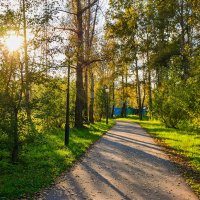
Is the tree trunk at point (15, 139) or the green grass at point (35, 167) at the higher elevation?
the tree trunk at point (15, 139)

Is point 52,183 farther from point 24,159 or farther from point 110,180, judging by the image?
point 24,159

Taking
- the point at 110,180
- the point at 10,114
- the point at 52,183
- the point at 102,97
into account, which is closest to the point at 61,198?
the point at 52,183

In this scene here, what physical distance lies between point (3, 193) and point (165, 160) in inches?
273

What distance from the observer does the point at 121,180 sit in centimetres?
947

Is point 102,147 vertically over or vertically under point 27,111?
under

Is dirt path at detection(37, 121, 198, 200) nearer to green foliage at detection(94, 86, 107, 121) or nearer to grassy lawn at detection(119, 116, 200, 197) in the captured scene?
grassy lawn at detection(119, 116, 200, 197)

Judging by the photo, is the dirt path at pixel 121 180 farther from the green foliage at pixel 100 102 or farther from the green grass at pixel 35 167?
the green foliage at pixel 100 102

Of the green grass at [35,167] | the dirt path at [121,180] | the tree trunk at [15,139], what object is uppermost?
the tree trunk at [15,139]

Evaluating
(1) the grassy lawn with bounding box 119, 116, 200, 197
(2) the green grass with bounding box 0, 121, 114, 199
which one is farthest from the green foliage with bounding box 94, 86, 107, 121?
(2) the green grass with bounding box 0, 121, 114, 199

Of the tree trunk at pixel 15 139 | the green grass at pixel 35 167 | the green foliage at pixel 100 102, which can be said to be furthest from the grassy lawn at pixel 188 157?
the green foliage at pixel 100 102

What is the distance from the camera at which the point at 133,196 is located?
311 inches

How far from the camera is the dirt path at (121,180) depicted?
7992 millimetres

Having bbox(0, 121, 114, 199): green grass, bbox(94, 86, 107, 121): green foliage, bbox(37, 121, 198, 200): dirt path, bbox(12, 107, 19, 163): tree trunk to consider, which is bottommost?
bbox(37, 121, 198, 200): dirt path

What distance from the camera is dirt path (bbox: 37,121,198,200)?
7992 mm
